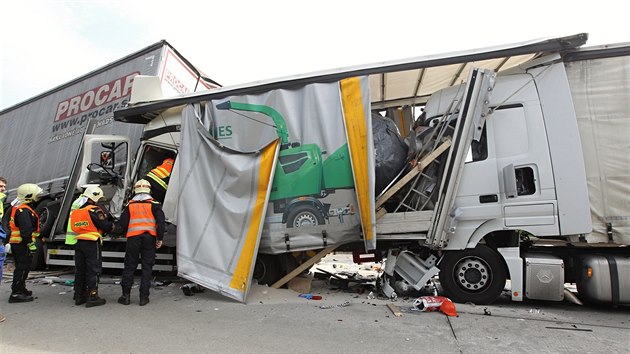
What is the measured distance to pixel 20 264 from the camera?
4.38 meters

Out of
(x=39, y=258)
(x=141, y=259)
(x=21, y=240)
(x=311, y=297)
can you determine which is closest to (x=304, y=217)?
(x=311, y=297)

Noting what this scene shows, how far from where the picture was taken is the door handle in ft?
13.5

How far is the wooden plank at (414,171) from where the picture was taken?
4.30m

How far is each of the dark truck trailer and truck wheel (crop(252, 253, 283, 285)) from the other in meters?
2.43

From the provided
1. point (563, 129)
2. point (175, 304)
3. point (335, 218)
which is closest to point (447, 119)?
point (563, 129)

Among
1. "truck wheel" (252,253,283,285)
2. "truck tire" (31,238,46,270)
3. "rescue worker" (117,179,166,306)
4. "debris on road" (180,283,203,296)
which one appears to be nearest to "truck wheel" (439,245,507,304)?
"truck wheel" (252,253,283,285)

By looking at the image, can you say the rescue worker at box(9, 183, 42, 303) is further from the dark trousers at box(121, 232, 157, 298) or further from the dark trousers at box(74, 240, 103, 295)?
the dark trousers at box(121, 232, 157, 298)

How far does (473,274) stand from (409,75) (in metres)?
2.74

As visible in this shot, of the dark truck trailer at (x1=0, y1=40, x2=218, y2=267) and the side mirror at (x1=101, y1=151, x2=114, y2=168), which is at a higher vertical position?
the dark truck trailer at (x1=0, y1=40, x2=218, y2=267)

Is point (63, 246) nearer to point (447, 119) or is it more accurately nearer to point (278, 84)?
point (278, 84)

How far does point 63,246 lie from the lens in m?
6.10

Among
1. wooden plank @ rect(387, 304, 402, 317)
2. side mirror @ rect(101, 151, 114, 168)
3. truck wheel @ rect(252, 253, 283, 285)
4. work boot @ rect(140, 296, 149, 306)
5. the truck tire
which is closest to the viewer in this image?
wooden plank @ rect(387, 304, 402, 317)

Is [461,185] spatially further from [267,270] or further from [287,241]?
[267,270]

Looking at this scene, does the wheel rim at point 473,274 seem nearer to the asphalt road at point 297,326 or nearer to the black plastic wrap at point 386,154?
the asphalt road at point 297,326
